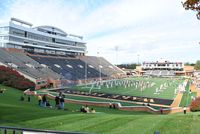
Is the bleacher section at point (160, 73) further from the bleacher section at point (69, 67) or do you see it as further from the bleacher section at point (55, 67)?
the bleacher section at point (69, 67)

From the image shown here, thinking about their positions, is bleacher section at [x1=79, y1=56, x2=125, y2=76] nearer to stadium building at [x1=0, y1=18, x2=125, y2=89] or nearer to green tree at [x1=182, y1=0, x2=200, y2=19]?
stadium building at [x1=0, y1=18, x2=125, y2=89]

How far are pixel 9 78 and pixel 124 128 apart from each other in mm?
46349

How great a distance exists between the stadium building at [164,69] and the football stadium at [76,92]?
6.3 inches

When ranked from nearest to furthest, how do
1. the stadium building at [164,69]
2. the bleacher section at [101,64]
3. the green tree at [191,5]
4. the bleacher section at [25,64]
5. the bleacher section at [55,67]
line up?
the green tree at [191,5] → the bleacher section at [25,64] → the bleacher section at [55,67] → the bleacher section at [101,64] → the stadium building at [164,69]

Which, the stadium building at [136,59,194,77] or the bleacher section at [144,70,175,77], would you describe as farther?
the stadium building at [136,59,194,77]

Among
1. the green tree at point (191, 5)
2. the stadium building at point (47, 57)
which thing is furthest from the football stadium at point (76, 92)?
the green tree at point (191, 5)

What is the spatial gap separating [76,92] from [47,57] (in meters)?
41.4

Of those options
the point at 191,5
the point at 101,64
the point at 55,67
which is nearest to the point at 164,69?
the point at 101,64

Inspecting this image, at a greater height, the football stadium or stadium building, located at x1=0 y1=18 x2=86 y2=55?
stadium building, located at x1=0 y1=18 x2=86 y2=55

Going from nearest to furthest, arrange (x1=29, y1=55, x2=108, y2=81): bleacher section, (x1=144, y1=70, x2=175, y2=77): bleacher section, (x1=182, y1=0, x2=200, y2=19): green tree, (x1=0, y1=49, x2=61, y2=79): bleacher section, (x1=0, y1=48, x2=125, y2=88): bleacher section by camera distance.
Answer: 1. (x1=182, y1=0, x2=200, y2=19): green tree
2. (x1=0, y1=49, x2=61, y2=79): bleacher section
3. (x1=0, y1=48, x2=125, y2=88): bleacher section
4. (x1=29, y1=55, x2=108, y2=81): bleacher section
5. (x1=144, y1=70, x2=175, y2=77): bleacher section

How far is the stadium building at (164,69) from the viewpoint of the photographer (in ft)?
502

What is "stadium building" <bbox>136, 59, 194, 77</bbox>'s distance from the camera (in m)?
153

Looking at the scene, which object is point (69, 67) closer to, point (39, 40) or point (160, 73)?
point (39, 40)

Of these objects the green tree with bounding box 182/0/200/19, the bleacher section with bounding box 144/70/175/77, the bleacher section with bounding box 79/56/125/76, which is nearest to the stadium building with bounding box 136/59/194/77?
the bleacher section with bounding box 144/70/175/77
